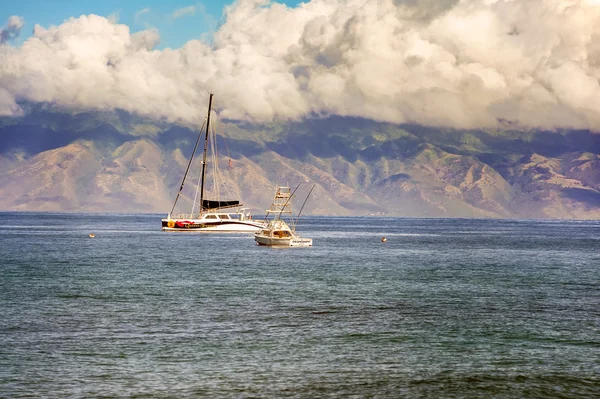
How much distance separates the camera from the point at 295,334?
50.0m

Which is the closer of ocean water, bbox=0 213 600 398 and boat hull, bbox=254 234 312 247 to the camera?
ocean water, bbox=0 213 600 398

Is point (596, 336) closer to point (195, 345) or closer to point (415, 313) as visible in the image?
point (415, 313)

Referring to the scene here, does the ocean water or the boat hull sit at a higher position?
the boat hull

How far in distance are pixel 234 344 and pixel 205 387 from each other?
9767mm

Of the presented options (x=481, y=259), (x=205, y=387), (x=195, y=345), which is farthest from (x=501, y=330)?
(x=481, y=259)

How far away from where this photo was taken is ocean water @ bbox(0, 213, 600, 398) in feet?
122

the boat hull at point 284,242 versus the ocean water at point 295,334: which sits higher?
the boat hull at point 284,242

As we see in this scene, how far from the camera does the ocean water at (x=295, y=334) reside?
3728 centimetres

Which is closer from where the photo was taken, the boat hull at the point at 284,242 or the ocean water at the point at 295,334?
the ocean water at the point at 295,334

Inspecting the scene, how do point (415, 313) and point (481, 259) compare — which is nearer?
point (415, 313)

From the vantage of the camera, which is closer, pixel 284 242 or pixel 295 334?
pixel 295 334

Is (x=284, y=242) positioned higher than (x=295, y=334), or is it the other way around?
(x=284, y=242)

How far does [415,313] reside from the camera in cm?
6056

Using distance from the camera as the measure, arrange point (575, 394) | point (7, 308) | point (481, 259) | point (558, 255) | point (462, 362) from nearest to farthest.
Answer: point (575, 394) < point (462, 362) < point (7, 308) < point (481, 259) < point (558, 255)
